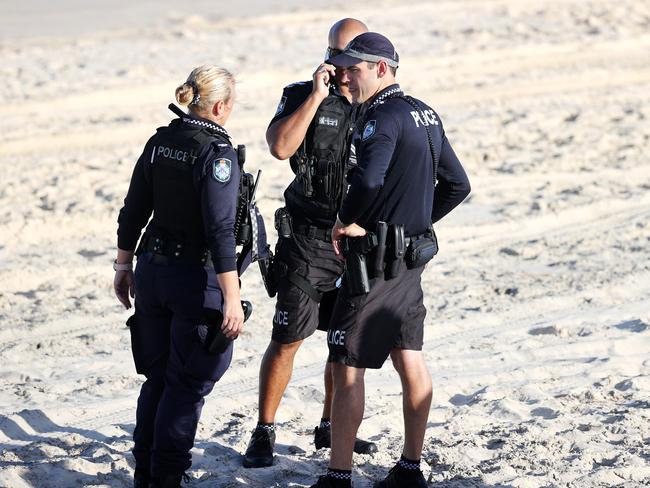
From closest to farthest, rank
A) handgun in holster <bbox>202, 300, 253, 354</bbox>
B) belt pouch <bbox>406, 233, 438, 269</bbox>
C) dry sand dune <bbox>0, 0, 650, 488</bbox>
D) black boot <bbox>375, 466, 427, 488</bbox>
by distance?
handgun in holster <bbox>202, 300, 253, 354</bbox> → belt pouch <bbox>406, 233, 438, 269</bbox> → black boot <bbox>375, 466, 427, 488</bbox> → dry sand dune <bbox>0, 0, 650, 488</bbox>

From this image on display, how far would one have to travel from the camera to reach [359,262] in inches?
179

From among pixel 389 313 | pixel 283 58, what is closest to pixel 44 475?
pixel 389 313

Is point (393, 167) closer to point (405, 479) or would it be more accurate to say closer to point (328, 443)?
point (405, 479)

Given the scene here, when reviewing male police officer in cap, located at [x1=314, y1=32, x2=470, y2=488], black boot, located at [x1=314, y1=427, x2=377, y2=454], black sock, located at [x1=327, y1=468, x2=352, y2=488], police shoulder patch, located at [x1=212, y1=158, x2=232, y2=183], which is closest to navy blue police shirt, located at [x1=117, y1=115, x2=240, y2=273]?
police shoulder patch, located at [x1=212, y1=158, x2=232, y2=183]

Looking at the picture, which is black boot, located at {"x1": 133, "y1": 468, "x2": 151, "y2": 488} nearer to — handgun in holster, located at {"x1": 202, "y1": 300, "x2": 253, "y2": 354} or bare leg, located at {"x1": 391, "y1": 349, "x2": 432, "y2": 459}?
handgun in holster, located at {"x1": 202, "y1": 300, "x2": 253, "y2": 354}

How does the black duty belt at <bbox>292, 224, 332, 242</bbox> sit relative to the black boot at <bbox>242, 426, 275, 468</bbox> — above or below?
above

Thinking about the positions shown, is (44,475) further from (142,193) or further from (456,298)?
(456,298)

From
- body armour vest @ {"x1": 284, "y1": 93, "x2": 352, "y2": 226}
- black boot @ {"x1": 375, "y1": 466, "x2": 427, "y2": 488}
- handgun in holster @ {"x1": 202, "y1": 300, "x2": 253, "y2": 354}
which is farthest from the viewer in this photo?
body armour vest @ {"x1": 284, "y1": 93, "x2": 352, "y2": 226}

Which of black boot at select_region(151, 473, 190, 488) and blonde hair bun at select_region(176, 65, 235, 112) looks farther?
black boot at select_region(151, 473, 190, 488)

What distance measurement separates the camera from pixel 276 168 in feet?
38.5

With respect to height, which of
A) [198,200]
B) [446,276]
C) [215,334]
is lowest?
[446,276]

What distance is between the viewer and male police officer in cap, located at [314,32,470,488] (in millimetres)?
4520

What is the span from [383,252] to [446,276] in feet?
13.9

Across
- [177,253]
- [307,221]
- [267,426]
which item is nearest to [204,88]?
[177,253]
